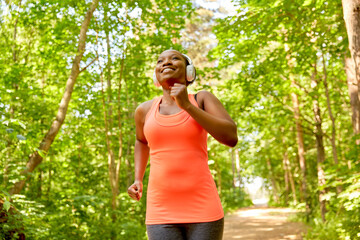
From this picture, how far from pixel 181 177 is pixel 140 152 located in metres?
0.54

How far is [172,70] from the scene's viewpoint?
224cm

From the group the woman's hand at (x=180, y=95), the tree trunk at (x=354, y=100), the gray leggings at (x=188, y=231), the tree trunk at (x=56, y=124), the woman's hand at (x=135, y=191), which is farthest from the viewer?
the tree trunk at (x=354, y=100)

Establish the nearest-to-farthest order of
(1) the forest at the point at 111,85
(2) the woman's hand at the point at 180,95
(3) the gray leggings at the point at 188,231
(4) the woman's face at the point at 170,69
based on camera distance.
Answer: (2) the woman's hand at the point at 180,95 < (3) the gray leggings at the point at 188,231 < (4) the woman's face at the point at 170,69 < (1) the forest at the point at 111,85

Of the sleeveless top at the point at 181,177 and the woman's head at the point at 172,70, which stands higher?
the woman's head at the point at 172,70

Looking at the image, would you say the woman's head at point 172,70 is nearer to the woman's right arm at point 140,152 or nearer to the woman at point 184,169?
the woman at point 184,169

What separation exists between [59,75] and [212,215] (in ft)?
40.1

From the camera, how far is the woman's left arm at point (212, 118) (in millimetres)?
1942

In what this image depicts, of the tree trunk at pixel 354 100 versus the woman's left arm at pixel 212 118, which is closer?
the woman's left arm at pixel 212 118

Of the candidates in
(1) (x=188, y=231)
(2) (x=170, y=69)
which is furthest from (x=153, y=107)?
(1) (x=188, y=231)

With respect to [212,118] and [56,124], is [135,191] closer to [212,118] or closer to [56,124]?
[212,118]

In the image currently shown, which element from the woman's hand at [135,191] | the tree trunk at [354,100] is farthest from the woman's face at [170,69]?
the tree trunk at [354,100]

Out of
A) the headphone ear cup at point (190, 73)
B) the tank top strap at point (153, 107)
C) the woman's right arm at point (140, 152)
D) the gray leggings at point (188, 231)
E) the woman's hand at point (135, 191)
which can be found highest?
the headphone ear cup at point (190, 73)

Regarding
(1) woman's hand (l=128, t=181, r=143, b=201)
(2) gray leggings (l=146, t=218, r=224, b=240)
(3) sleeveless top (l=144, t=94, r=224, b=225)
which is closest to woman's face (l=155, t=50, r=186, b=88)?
(3) sleeveless top (l=144, t=94, r=224, b=225)

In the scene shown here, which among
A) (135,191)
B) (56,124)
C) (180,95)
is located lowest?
(135,191)
